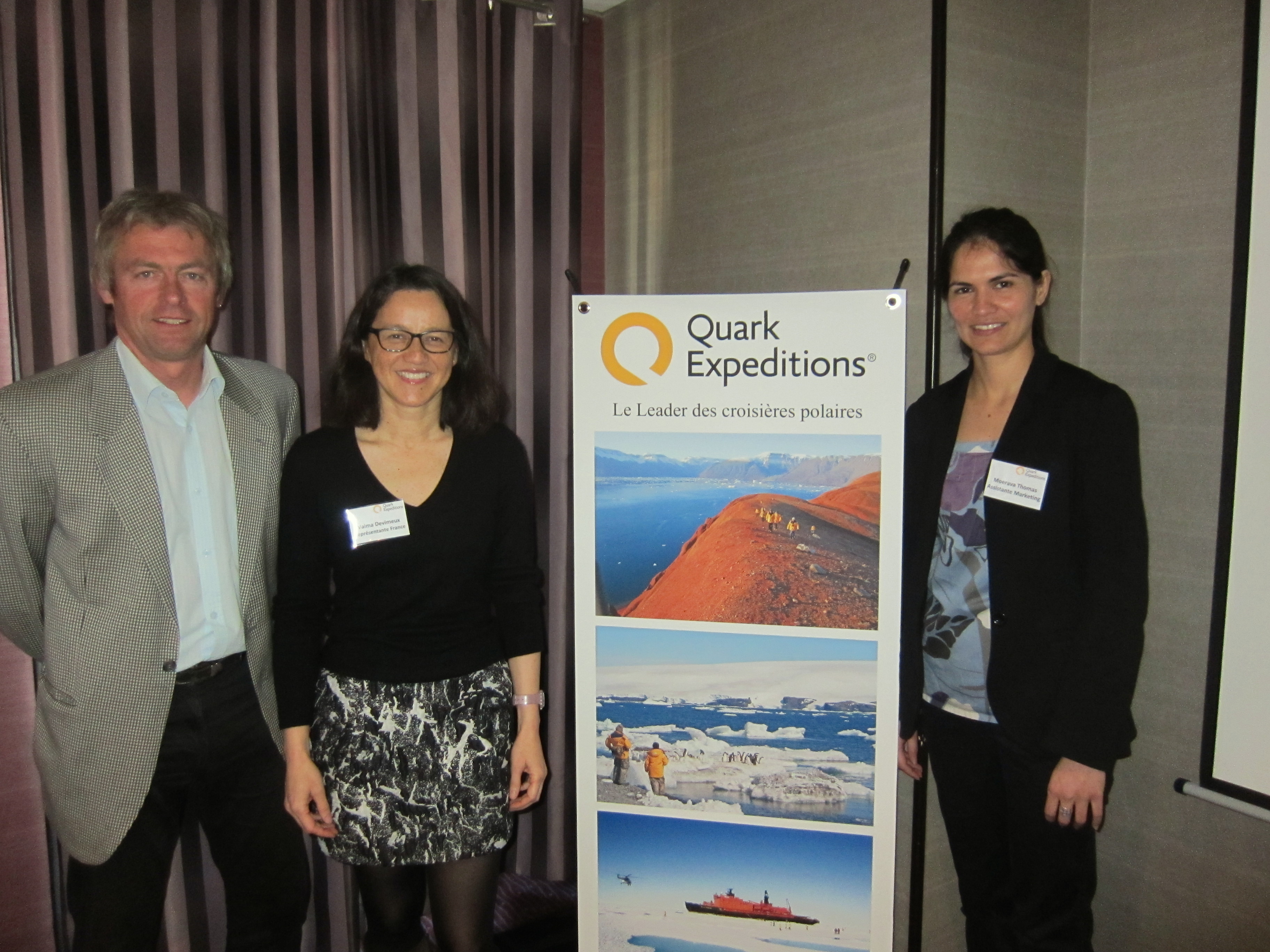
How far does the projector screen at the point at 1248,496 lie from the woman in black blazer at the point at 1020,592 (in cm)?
37

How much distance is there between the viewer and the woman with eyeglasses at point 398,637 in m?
1.56

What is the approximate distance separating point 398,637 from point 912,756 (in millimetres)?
1084

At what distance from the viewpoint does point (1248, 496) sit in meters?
1.67

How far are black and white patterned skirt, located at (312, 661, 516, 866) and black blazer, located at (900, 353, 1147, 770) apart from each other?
0.96 meters

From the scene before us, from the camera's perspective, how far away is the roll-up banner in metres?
1.70

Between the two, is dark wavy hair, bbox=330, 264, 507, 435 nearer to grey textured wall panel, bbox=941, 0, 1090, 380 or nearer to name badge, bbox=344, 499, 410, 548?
name badge, bbox=344, 499, 410, 548

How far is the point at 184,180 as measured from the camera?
1.91 metres

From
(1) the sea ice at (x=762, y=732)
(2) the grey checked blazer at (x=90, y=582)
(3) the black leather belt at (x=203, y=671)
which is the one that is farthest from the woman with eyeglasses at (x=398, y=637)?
(1) the sea ice at (x=762, y=732)

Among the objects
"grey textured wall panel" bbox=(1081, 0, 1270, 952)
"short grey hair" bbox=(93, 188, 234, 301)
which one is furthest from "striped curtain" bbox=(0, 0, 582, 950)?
"grey textured wall panel" bbox=(1081, 0, 1270, 952)

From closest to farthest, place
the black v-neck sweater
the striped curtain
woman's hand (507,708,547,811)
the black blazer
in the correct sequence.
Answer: the black blazer
the black v-neck sweater
woman's hand (507,708,547,811)
the striped curtain

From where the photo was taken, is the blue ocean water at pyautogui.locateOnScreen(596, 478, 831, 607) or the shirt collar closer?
the shirt collar

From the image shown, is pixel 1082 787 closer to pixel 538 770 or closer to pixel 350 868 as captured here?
pixel 538 770

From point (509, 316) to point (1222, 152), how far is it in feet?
5.42

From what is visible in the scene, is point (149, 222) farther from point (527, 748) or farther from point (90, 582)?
point (527, 748)
